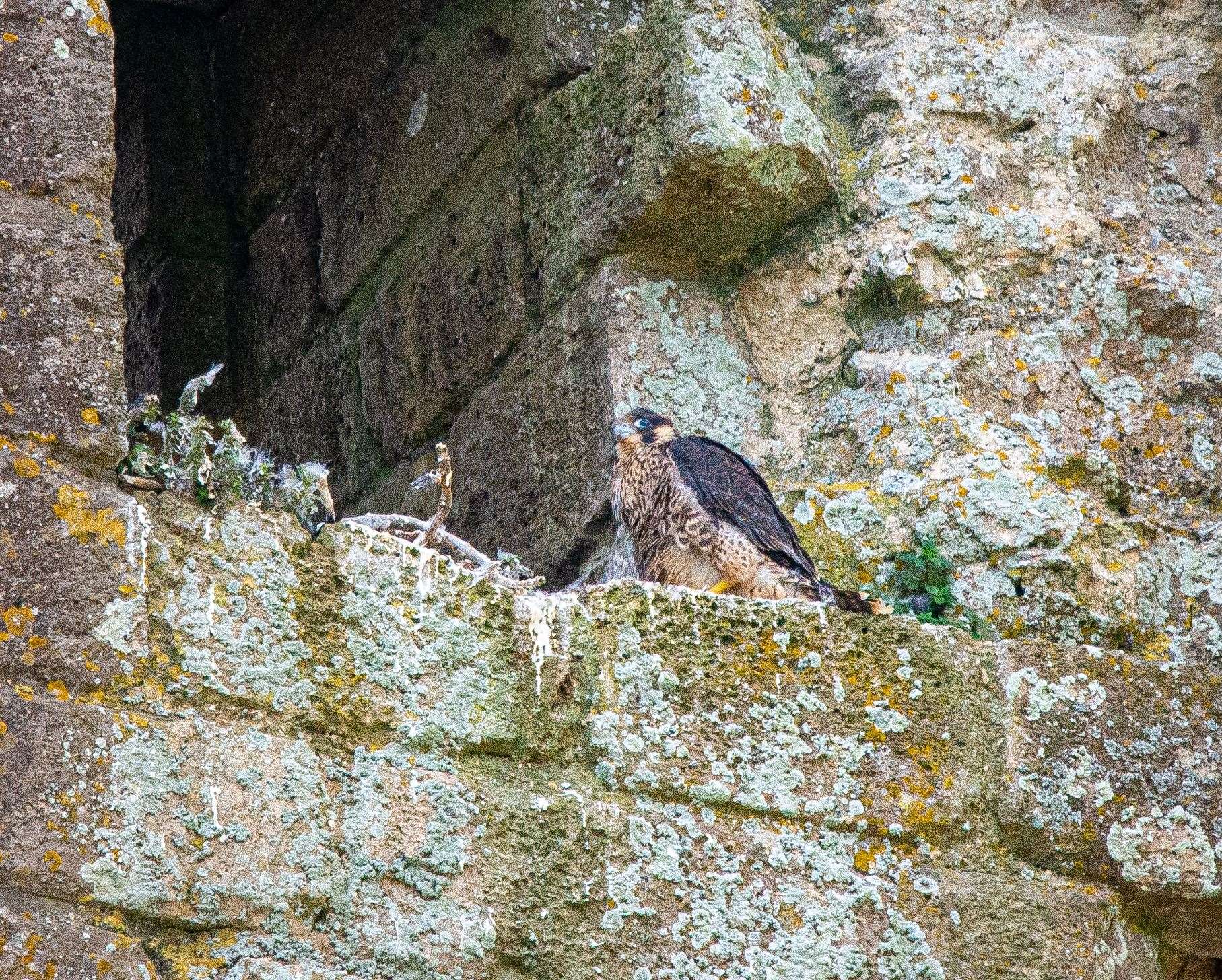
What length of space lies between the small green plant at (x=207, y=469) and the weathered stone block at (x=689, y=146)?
1336 mm

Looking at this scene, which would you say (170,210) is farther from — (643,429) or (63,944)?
(63,944)

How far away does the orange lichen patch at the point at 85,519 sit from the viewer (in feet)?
10.4

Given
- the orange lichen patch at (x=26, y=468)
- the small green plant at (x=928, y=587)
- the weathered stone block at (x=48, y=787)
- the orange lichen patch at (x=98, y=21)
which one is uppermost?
the orange lichen patch at (x=98, y=21)

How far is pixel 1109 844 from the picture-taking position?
3.65 meters

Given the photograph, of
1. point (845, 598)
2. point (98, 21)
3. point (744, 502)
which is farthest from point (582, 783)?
point (98, 21)

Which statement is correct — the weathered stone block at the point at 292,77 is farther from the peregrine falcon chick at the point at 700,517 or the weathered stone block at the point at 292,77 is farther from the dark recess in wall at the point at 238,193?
the peregrine falcon chick at the point at 700,517

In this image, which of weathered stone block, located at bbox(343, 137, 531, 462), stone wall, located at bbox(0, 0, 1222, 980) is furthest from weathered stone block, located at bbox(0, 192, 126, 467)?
weathered stone block, located at bbox(343, 137, 531, 462)

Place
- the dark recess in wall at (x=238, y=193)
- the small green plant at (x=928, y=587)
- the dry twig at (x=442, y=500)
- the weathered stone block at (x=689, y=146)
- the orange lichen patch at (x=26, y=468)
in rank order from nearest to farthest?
1. the orange lichen patch at (x=26, y=468)
2. the dry twig at (x=442, y=500)
3. the small green plant at (x=928, y=587)
4. the weathered stone block at (x=689, y=146)
5. the dark recess in wall at (x=238, y=193)

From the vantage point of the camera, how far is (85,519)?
3178mm

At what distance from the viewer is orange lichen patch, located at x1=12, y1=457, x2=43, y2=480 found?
315 cm

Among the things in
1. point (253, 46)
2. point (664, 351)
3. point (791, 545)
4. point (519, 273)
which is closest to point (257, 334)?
point (253, 46)

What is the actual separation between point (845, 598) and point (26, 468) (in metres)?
1.56

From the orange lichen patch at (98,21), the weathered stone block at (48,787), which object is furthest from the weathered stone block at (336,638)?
the orange lichen patch at (98,21)

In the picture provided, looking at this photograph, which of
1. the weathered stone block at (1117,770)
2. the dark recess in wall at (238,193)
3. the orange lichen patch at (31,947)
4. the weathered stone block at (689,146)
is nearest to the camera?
the orange lichen patch at (31,947)
